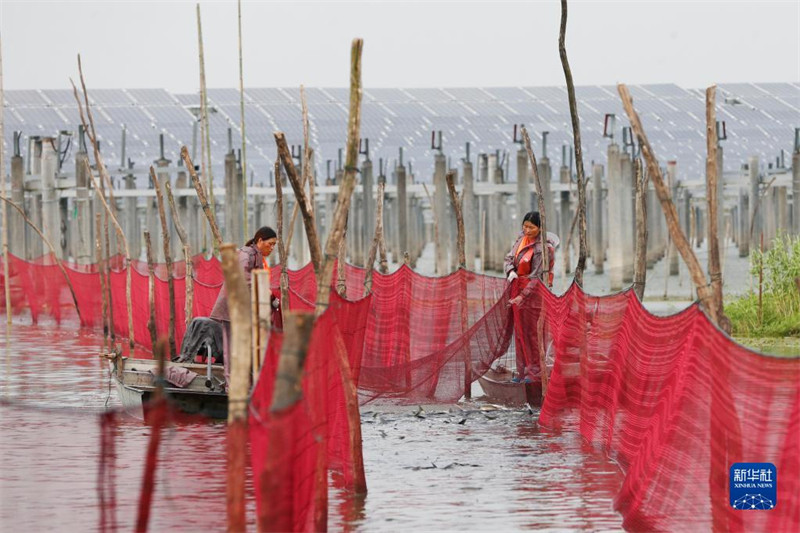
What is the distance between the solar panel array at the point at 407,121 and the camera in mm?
45656

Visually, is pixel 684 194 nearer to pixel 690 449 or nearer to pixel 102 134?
pixel 102 134

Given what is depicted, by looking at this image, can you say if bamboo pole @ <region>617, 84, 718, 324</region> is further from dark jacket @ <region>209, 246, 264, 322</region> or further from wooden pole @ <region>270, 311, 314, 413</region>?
dark jacket @ <region>209, 246, 264, 322</region>

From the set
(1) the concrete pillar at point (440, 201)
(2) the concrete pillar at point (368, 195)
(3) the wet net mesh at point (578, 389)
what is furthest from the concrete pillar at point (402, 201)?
(3) the wet net mesh at point (578, 389)

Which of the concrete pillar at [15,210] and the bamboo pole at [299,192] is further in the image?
the concrete pillar at [15,210]

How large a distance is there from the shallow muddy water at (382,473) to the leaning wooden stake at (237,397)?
7.23 feet

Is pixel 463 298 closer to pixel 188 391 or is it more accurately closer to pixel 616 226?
pixel 188 391

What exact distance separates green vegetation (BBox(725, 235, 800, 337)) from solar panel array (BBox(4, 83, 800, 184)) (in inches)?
945

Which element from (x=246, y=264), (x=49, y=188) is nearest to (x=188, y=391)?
(x=246, y=264)

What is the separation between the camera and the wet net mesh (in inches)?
256

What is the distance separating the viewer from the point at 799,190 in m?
31.8

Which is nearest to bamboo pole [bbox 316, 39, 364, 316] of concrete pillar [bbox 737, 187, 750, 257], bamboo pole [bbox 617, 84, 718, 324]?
bamboo pole [bbox 617, 84, 718, 324]

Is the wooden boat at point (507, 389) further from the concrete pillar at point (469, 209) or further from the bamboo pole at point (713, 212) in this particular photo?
the concrete pillar at point (469, 209)

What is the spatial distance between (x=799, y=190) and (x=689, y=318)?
25.0 m

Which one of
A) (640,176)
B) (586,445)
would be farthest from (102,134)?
(586,445)
